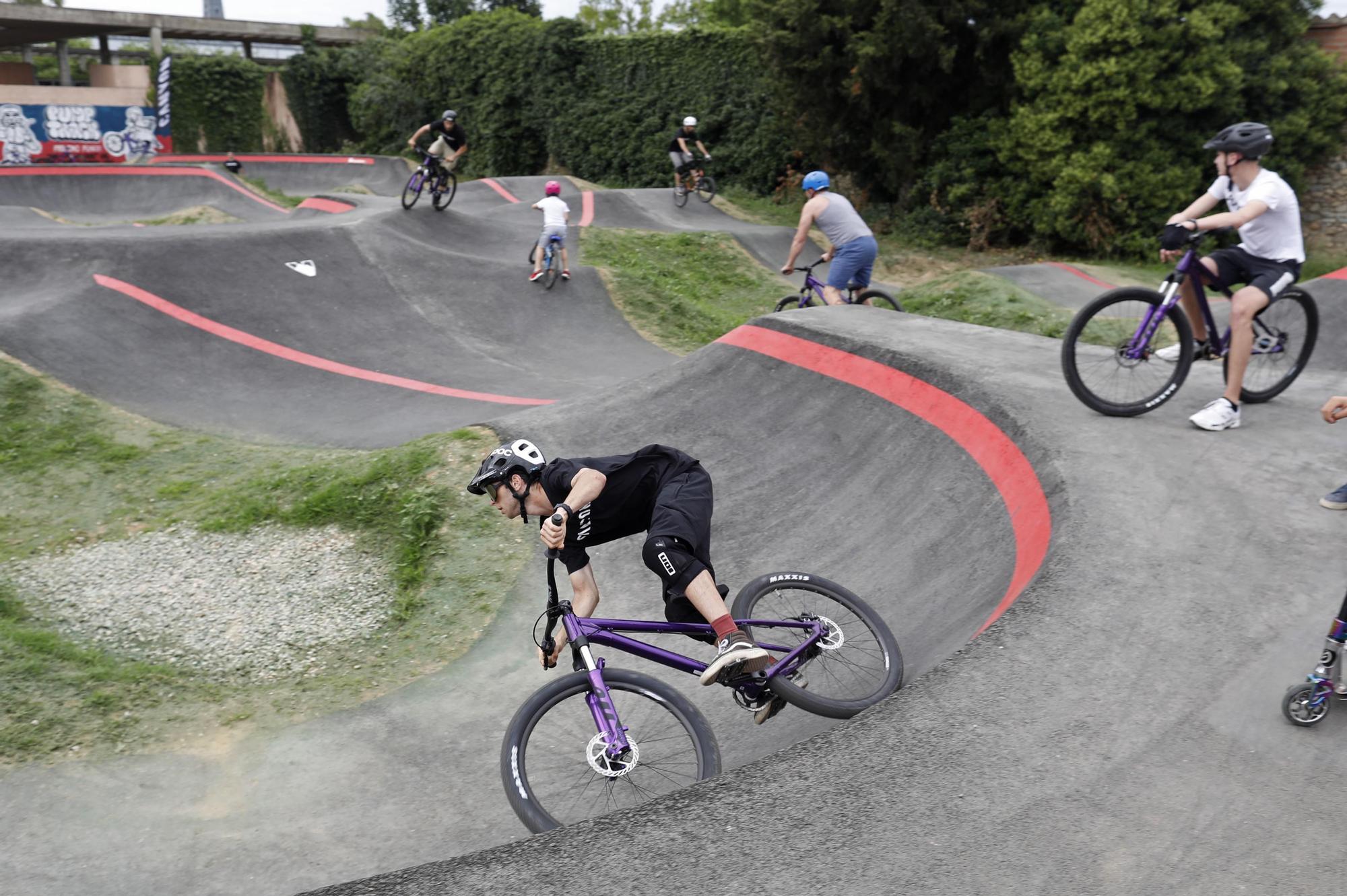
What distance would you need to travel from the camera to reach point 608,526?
4.64 metres

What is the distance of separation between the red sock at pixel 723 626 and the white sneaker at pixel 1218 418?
3762 mm

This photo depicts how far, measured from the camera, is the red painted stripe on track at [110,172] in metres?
26.4

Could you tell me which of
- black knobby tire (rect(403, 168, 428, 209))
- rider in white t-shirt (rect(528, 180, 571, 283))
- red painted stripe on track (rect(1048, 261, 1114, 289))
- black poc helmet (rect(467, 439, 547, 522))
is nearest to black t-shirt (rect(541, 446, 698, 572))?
black poc helmet (rect(467, 439, 547, 522))

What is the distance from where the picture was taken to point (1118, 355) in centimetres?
637

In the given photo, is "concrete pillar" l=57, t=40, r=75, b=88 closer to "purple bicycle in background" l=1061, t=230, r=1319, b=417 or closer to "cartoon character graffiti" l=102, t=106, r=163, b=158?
"cartoon character graffiti" l=102, t=106, r=163, b=158

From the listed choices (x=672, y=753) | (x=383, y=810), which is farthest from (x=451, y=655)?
(x=672, y=753)

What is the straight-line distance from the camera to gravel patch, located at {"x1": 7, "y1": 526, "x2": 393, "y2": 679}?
6.65 metres

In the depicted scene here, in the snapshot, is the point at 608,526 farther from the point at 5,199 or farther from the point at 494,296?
the point at 5,199

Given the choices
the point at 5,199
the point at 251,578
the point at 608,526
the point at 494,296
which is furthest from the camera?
the point at 5,199

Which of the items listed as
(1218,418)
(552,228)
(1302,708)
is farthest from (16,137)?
(1302,708)

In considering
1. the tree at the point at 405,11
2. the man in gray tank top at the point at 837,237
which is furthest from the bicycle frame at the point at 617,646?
the tree at the point at 405,11

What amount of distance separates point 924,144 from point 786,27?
469 centimetres

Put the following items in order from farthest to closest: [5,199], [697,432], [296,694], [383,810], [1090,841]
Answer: [5,199], [697,432], [296,694], [383,810], [1090,841]

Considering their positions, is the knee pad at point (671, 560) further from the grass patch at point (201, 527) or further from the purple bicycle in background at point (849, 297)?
the purple bicycle in background at point (849, 297)
